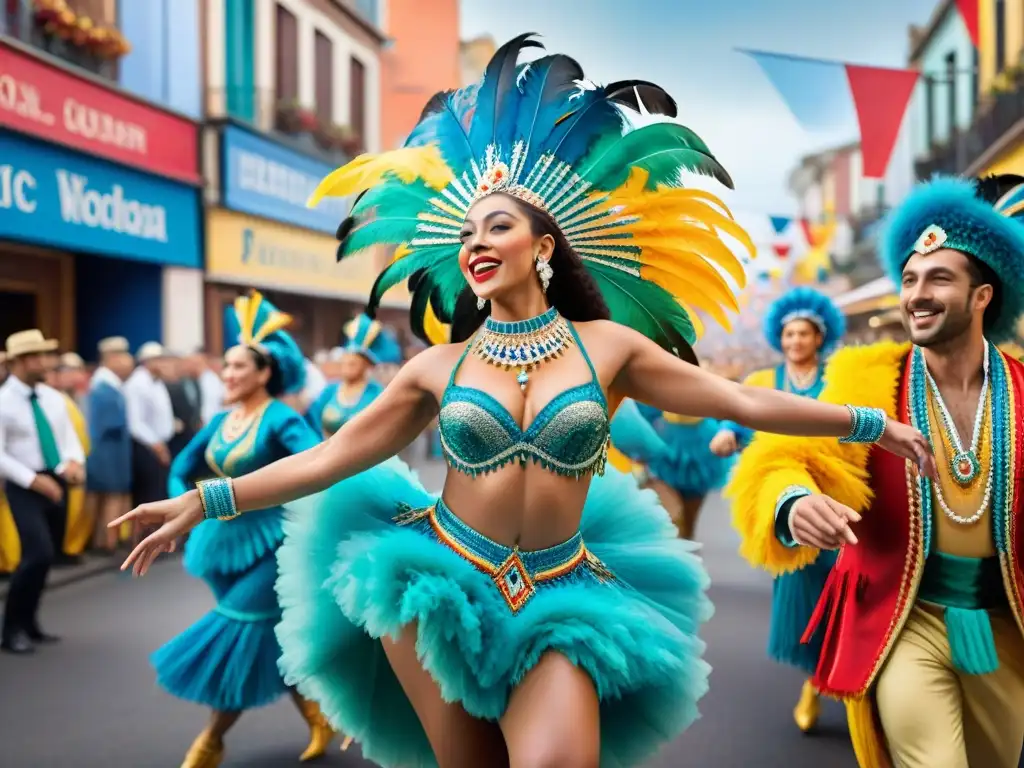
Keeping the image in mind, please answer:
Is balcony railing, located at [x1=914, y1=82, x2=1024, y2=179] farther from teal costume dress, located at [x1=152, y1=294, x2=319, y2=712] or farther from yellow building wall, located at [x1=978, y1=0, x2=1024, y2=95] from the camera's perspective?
teal costume dress, located at [x1=152, y1=294, x2=319, y2=712]

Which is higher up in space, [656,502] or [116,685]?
[656,502]

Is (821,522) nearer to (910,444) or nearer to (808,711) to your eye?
(910,444)

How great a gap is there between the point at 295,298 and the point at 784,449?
17009 millimetres

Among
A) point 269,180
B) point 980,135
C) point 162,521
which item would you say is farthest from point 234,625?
point 980,135

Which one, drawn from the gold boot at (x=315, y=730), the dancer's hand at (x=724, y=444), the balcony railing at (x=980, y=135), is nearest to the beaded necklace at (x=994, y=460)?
the dancer's hand at (x=724, y=444)

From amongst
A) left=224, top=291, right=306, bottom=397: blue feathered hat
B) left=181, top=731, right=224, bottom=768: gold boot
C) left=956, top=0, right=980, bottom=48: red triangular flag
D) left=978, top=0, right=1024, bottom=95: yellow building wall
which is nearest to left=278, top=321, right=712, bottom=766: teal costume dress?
left=181, top=731, right=224, bottom=768: gold boot

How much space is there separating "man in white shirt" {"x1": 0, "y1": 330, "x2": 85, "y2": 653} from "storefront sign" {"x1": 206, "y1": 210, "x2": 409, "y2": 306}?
253 inches

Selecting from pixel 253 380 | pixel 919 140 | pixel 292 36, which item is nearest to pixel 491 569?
pixel 253 380

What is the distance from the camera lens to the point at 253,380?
193 inches

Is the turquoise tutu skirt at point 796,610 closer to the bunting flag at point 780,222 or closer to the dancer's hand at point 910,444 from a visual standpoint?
the dancer's hand at point 910,444

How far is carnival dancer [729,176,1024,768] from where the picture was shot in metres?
2.92

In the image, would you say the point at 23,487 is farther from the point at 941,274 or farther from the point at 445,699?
the point at 941,274

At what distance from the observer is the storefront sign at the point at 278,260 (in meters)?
15.6

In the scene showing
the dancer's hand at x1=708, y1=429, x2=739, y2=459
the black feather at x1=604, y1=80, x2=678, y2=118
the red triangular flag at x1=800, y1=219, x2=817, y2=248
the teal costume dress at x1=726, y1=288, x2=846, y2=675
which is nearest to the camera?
the black feather at x1=604, y1=80, x2=678, y2=118
